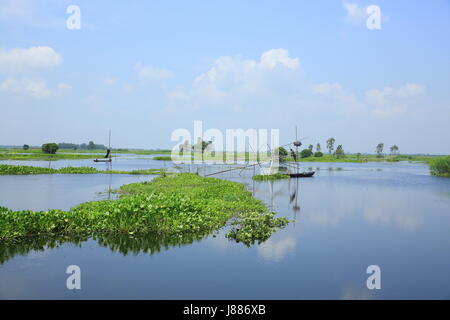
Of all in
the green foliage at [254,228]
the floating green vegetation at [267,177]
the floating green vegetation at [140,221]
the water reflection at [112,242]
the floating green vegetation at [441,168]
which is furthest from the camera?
the floating green vegetation at [441,168]

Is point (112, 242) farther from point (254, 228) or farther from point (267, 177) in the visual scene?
point (267, 177)

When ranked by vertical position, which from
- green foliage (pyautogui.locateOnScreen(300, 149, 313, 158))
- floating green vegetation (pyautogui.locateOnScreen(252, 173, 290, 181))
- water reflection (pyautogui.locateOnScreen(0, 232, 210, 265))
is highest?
green foliage (pyautogui.locateOnScreen(300, 149, 313, 158))

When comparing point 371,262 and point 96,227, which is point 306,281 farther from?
point 96,227

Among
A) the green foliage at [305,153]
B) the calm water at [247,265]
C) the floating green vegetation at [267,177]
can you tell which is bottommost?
the calm water at [247,265]

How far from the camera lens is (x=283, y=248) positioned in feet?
36.1

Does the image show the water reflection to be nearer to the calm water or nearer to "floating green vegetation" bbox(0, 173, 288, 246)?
the calm water

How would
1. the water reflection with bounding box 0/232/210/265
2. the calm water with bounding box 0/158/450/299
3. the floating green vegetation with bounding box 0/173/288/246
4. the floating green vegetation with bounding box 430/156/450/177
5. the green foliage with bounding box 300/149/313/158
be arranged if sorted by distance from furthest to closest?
1. the green foliage with bounding box 300/149/313/158
2. the floating green vegetation with bounding box 430/156/450/177
3. the floating green vegetation with bounding box 0/173/288/246
4. the water reflection with bounding box 0/232/210/265
5. the calm water with bounding box 0/158/450/299

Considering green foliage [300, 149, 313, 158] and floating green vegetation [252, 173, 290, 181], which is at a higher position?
green foliage [300, 149, 313, 158]

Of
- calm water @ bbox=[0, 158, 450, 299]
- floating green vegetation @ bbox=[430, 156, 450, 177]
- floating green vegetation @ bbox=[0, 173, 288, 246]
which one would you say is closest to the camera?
calm water @ bbox=[0, 158, 450, 299]

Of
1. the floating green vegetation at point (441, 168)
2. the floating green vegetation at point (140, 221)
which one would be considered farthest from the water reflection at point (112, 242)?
the floating green vegetation at point (441, 168)

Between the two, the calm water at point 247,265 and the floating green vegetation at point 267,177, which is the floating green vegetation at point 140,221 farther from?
the floating green vegetation at point 267,177

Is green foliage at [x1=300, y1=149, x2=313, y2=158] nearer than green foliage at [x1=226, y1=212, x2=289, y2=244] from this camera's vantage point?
No

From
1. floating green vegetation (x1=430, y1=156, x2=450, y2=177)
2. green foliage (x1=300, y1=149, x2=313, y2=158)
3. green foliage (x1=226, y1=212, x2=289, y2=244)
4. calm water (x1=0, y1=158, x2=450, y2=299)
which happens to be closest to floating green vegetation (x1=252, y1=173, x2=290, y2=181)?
calm water (x1=0, y1=158, x2=450, y2=299)
